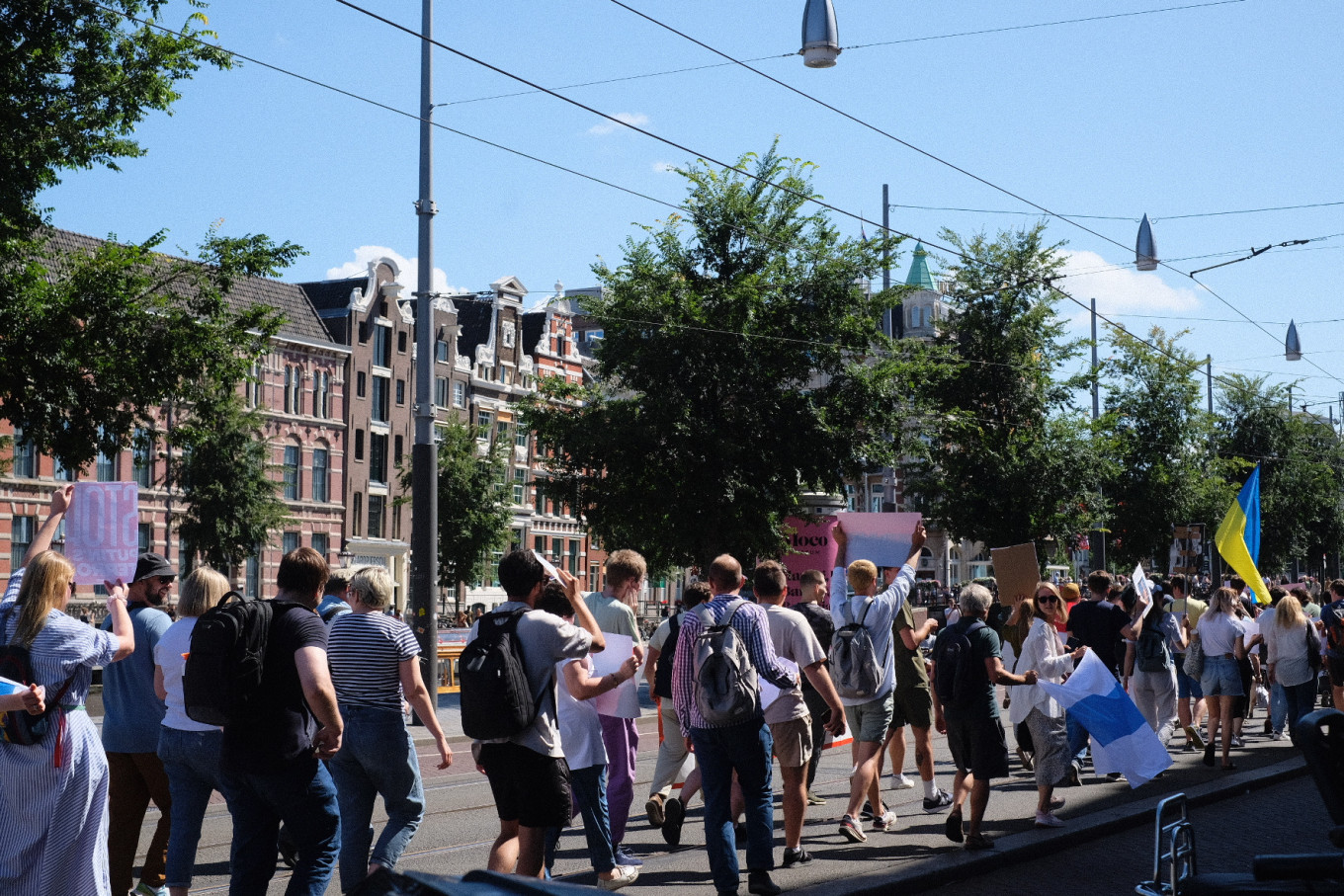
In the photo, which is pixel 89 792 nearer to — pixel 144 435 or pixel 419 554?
pixel 419 554

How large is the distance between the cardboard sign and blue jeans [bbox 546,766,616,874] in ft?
16.6

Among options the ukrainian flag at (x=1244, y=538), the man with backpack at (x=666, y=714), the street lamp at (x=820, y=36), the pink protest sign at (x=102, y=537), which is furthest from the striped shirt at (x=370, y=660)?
the ukrainian flag at (x=1244, y=538)

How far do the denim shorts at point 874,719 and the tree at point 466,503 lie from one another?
40.1 metres

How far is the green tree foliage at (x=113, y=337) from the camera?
17.1 metres

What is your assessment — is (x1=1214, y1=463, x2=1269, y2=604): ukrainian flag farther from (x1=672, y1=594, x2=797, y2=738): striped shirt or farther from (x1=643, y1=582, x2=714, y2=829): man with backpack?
(x1=672, y1=594, x2=797, y2=738): striped shirt

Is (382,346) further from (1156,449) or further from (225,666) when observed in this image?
(225,666)

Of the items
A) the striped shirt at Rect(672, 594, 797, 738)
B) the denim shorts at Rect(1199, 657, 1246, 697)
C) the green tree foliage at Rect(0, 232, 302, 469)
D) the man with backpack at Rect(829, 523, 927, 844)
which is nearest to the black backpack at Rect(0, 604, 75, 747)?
the striped shirt at Rect(672, 594, 797, 738)

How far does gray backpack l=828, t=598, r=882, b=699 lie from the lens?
376 inches

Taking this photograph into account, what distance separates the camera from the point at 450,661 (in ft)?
76.7

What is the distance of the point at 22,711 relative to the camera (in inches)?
222

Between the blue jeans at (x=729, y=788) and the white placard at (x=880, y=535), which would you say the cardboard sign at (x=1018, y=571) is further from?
the blue jeans at (x=729, y=788)

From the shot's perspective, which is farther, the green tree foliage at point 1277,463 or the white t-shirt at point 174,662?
the green tree foliage at point 1277,463

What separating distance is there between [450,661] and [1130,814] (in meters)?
15.0

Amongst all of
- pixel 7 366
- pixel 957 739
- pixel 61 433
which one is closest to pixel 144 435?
pixel 61 433
